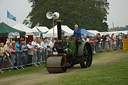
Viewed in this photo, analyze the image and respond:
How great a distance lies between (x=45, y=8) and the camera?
59688 mm

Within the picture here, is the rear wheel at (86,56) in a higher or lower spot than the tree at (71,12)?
lower

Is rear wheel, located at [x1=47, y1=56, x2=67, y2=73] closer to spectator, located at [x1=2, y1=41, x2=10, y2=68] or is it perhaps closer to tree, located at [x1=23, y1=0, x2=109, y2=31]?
spectator, located at [x1=2, y1=41, x2=10, y2=68]

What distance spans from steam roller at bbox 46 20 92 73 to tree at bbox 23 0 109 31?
143ft

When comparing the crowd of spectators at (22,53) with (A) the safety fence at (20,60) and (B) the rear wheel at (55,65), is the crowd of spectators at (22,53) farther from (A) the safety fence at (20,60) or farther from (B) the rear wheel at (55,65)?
(B) the rear wheel at (55,65)

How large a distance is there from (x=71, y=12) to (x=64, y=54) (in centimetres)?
4622

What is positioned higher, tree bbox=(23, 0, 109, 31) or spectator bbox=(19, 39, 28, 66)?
tree bbox=(23, 0, 109, 31)

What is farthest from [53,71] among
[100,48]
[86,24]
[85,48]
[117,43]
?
[86,24]

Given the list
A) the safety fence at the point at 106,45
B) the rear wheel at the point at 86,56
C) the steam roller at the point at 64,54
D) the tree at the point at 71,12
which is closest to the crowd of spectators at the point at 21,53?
the steam roller at the point at 64,54

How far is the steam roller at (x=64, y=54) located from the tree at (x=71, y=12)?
143 feet

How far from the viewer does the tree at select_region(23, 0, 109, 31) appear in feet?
196

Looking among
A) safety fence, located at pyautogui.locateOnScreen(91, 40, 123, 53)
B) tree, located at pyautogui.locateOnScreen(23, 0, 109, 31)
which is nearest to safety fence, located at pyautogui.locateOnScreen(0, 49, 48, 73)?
safety fence, located at pyautogui.locateOnScreen(91, 40, 123, 53)

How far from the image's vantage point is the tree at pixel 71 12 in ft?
196

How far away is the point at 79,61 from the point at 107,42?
1508cm

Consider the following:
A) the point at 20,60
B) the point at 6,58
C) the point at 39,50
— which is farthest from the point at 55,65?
the point at 39,50
